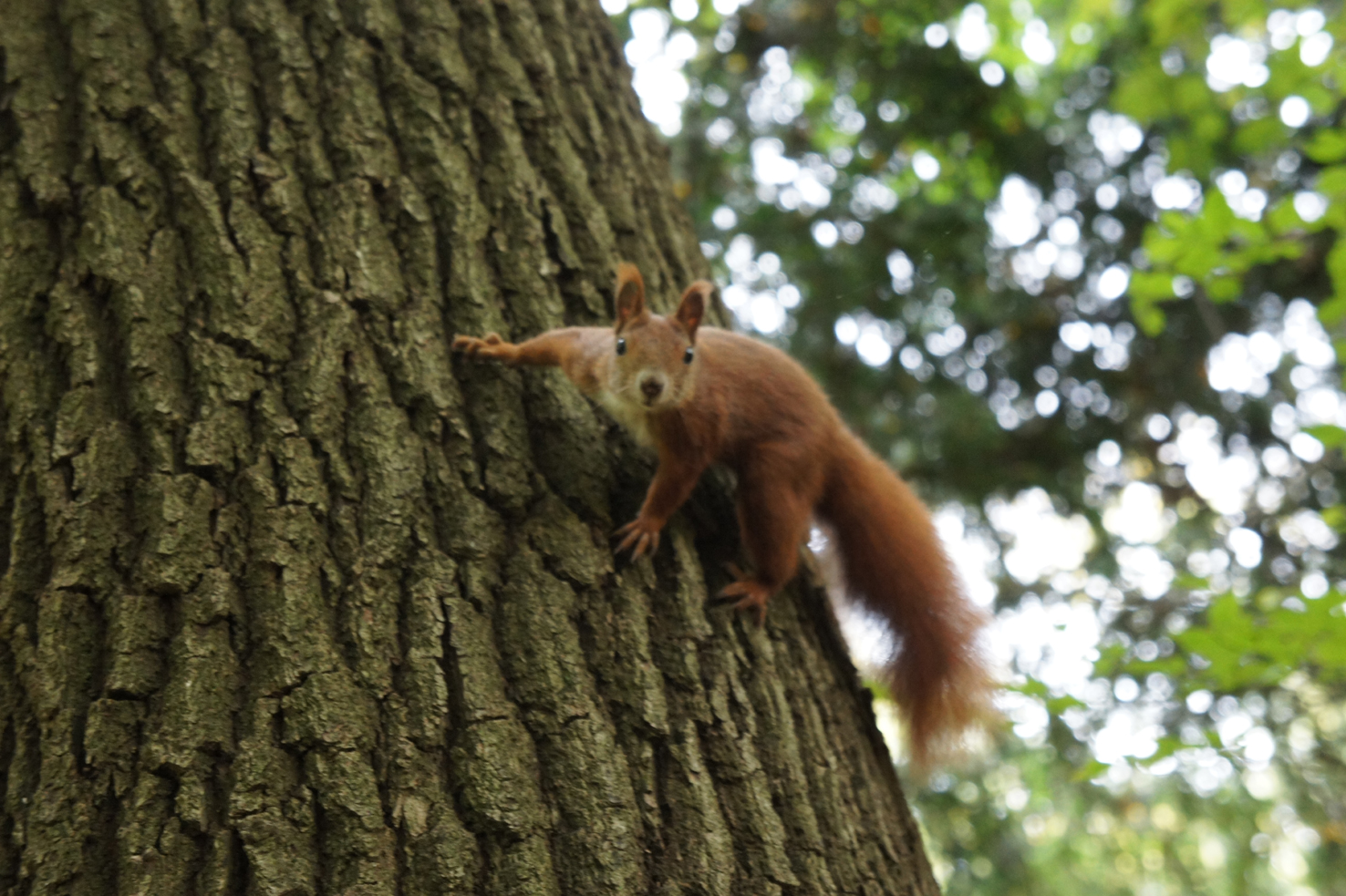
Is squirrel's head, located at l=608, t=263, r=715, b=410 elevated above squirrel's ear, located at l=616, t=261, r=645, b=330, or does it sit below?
below

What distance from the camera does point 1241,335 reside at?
14.8 ft

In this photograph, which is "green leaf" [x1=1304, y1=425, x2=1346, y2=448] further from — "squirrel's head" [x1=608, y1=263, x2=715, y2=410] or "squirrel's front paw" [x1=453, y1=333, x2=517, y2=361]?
"squirrel's front paw" [x1=453, y1=333, x2=517, y2=361]

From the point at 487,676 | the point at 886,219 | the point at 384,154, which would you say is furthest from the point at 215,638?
the point at 886,219

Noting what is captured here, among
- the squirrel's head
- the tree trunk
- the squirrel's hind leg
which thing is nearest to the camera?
the tree trunk

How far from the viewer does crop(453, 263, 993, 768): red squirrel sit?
76.0 inches

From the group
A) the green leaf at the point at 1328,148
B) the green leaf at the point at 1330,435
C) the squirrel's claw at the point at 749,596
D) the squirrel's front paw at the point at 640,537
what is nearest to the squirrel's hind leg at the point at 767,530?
the squirrel's claw at the point at 749,596

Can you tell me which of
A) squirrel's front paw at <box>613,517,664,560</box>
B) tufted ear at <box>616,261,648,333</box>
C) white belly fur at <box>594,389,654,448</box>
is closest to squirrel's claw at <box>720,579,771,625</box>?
squirrel's front paw at <box>613,517,664,560</box>

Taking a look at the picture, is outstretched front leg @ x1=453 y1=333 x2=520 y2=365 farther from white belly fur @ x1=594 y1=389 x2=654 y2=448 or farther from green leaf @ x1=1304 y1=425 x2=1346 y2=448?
green leaf @ x1=1304 y1=425 x2=1346 y2=448

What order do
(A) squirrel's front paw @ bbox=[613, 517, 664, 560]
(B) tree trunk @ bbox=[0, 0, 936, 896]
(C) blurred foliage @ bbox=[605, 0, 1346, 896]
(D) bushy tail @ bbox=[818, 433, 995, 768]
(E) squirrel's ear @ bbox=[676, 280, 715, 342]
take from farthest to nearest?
1. (C) blurred foliage @ bbox=[605, 0, 1346, 896]
2. (D) bushy tail @ bbox=[818, 433, 995, 768]
3. (E) squirrel's ear @ bbox=[676, 280, 715, 342]
4. (A) squirrel's front paw @ bbox=[613, 517, 664, 560]
5. (B) tree trunk @ bbox=[0, 0, 936, 896]

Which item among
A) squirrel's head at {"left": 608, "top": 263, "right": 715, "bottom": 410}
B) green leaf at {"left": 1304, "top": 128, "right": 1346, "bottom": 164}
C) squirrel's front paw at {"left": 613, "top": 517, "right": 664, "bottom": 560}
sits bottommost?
squirrel's front paw at {"left": 613, "top": 517, "right": 664, "bottom": 560}

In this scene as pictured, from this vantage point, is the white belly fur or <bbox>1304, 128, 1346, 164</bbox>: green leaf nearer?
the white belly fur

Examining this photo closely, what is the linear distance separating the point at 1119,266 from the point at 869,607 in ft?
9.84

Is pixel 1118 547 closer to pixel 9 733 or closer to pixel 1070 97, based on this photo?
pixel 1070 97

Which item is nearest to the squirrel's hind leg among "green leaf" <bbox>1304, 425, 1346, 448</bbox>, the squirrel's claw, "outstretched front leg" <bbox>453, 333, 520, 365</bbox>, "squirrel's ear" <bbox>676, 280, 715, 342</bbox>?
the squirrel's claw
